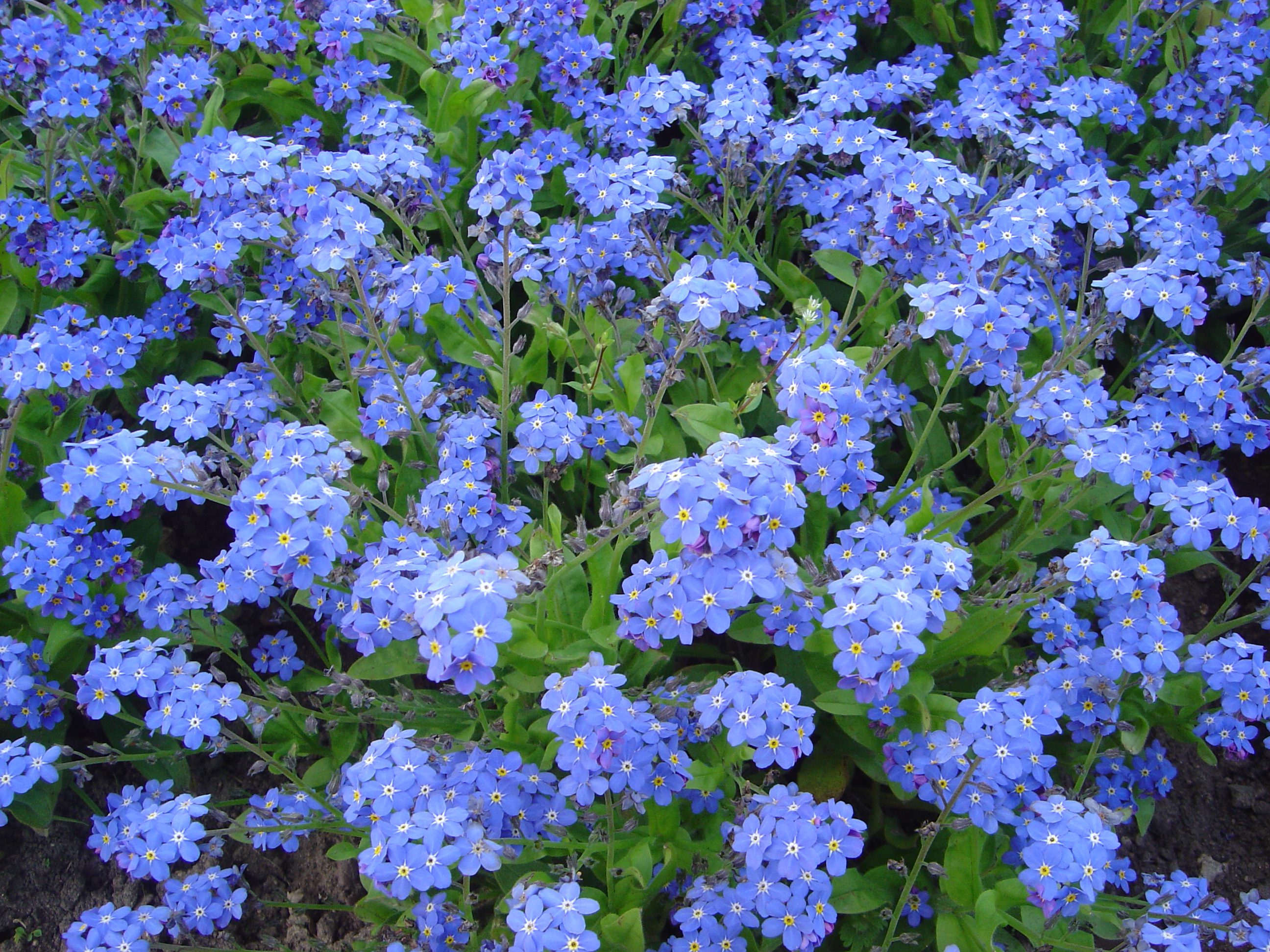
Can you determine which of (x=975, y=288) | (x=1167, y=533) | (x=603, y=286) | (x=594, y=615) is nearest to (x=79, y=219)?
(x=603, y=286)

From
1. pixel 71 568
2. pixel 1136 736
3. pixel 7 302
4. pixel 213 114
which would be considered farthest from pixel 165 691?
pixel 1136 736

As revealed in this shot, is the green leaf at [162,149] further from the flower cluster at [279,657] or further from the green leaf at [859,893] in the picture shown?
the green leaf at [859,893]

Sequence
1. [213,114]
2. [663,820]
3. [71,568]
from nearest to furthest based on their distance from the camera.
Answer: [663,820] → [71,568] → [213,114]

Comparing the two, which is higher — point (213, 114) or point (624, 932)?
point (213, 114)

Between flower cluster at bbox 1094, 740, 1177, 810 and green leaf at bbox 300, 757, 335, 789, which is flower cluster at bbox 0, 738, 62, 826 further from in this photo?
flower cluster at bbox 1094, 740, 1177, 810

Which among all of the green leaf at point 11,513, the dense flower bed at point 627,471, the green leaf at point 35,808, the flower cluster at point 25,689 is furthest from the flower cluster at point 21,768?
the green leaf at point 11,513

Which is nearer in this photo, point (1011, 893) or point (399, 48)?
point (1011, 893)

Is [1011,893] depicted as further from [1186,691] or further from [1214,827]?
[1214,827]
